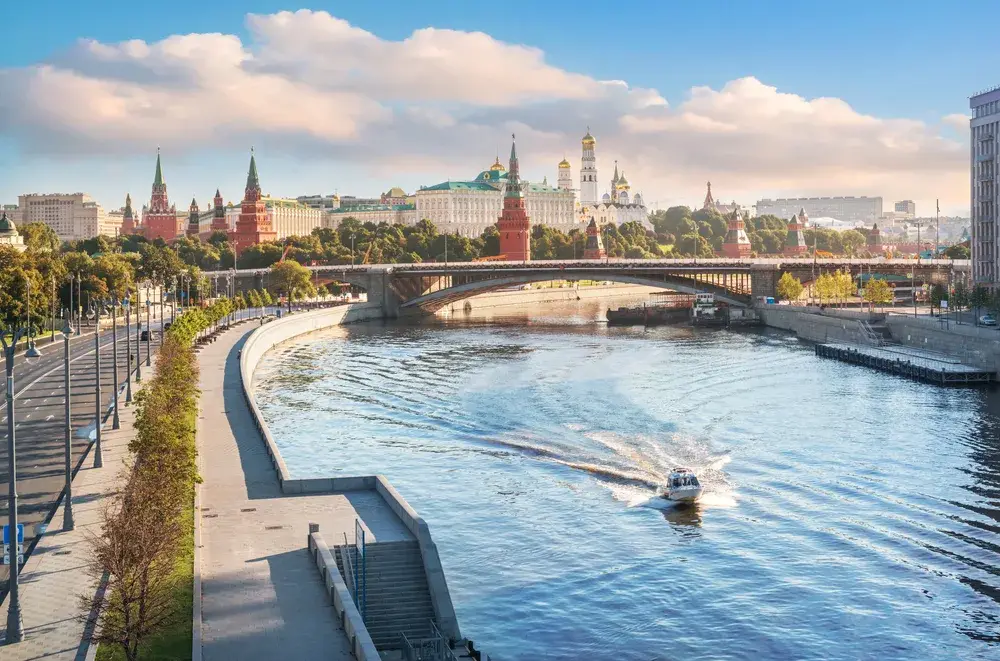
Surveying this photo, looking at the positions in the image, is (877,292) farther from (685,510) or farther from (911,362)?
(685,510)

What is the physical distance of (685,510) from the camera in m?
35.8

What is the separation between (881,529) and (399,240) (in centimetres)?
13400

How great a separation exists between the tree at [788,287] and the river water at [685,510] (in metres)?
37.1

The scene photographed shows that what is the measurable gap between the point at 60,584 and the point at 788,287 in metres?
91.0

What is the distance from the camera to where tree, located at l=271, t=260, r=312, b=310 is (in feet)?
399

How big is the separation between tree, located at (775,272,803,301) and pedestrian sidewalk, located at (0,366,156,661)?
270 ft

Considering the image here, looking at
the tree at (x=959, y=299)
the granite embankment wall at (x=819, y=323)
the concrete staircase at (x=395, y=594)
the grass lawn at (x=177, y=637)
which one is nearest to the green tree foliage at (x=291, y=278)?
the granite embankment wall at (x=819, y=323)

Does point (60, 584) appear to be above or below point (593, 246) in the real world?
below

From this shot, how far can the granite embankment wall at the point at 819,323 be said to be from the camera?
8250cm

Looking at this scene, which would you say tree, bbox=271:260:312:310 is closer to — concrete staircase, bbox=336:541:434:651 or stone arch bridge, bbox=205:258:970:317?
stone arch bridge, bbox=205:258:970:317

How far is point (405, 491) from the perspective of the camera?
37.9 metres

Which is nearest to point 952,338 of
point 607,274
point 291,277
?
point 607,274

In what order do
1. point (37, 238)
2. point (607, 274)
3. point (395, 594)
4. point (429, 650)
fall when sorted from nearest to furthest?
point (429, 650) → point (395, 594) → point (607, 274) → point (37, 238)

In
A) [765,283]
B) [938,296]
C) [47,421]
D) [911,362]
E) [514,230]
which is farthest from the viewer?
[514,230]
